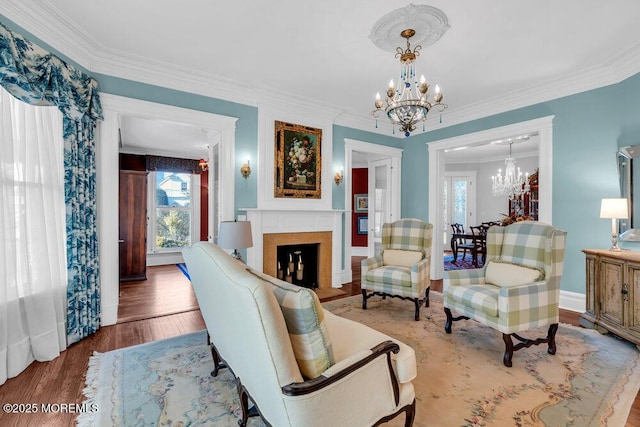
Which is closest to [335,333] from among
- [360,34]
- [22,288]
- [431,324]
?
[431,324]

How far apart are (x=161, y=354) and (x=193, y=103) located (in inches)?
109

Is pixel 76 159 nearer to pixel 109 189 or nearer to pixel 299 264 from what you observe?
pixel 109 189

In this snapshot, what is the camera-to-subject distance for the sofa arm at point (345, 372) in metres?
1.15

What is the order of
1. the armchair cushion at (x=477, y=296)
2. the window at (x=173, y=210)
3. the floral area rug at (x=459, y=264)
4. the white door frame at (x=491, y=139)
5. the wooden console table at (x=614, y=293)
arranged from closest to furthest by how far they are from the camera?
1. the armchair cushion at (x=477, y=296)
2. the wooden console table at (x=614, y=293)
3. the white door frame at (x=491, y=139)
4. the floral area rug at (x=459, y=264)
5. the window at (x=173, y=210)

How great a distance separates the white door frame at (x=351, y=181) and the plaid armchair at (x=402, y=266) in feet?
3.37

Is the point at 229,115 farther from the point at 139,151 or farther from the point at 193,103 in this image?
the point at 139,151

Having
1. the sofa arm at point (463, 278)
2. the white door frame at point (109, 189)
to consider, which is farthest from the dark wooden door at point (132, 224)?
the sofa arm at point (463, 278)

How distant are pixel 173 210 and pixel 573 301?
24.9ft

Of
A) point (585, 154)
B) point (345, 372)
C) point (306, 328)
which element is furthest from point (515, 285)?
point (306, 328)

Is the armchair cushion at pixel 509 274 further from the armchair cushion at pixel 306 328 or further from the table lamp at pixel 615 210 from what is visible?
the armchair cushion at pixel 306 328

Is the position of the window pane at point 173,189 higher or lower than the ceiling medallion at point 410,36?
lower

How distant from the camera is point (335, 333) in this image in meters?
1.84

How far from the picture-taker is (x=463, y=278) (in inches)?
120

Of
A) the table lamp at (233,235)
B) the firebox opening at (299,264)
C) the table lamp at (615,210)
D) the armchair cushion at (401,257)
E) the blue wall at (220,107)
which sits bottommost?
the firebox opening at (299,264)
